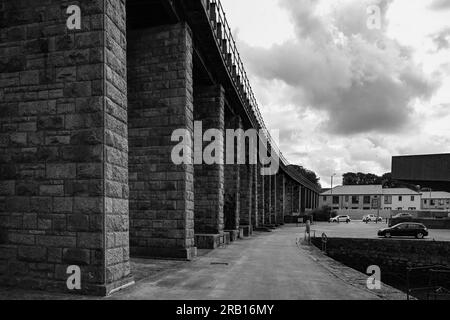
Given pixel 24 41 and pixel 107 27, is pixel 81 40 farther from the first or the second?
pixel 24 41

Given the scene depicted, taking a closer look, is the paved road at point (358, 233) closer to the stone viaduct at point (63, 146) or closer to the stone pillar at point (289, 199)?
the stone pillar at point (289, 199)

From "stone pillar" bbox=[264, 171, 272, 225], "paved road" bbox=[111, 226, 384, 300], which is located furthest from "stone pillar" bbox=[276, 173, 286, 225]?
"paved road" bbox=[111, 226, 384, 300]

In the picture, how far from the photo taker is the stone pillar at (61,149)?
766cm

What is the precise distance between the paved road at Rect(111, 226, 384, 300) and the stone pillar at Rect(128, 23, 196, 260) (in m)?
1.55

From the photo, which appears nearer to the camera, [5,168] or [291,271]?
[5,168]

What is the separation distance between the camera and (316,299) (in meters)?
7.53

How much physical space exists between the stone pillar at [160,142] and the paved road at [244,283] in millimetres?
1549

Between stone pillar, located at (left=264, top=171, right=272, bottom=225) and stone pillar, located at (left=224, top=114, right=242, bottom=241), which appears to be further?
stone pillar, located at (left=264, top=171, right=272, bottom=225)

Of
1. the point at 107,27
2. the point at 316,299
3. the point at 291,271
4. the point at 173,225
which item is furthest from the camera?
the point at 173,225

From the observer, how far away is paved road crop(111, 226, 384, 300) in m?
7.75

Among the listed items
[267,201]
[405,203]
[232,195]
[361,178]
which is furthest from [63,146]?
[361,178]

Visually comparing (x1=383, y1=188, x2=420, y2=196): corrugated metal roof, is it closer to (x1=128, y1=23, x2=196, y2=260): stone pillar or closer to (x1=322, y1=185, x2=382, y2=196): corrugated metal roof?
(x1=322, y1=185, x2=382, y2=196): corrugated metal roof
